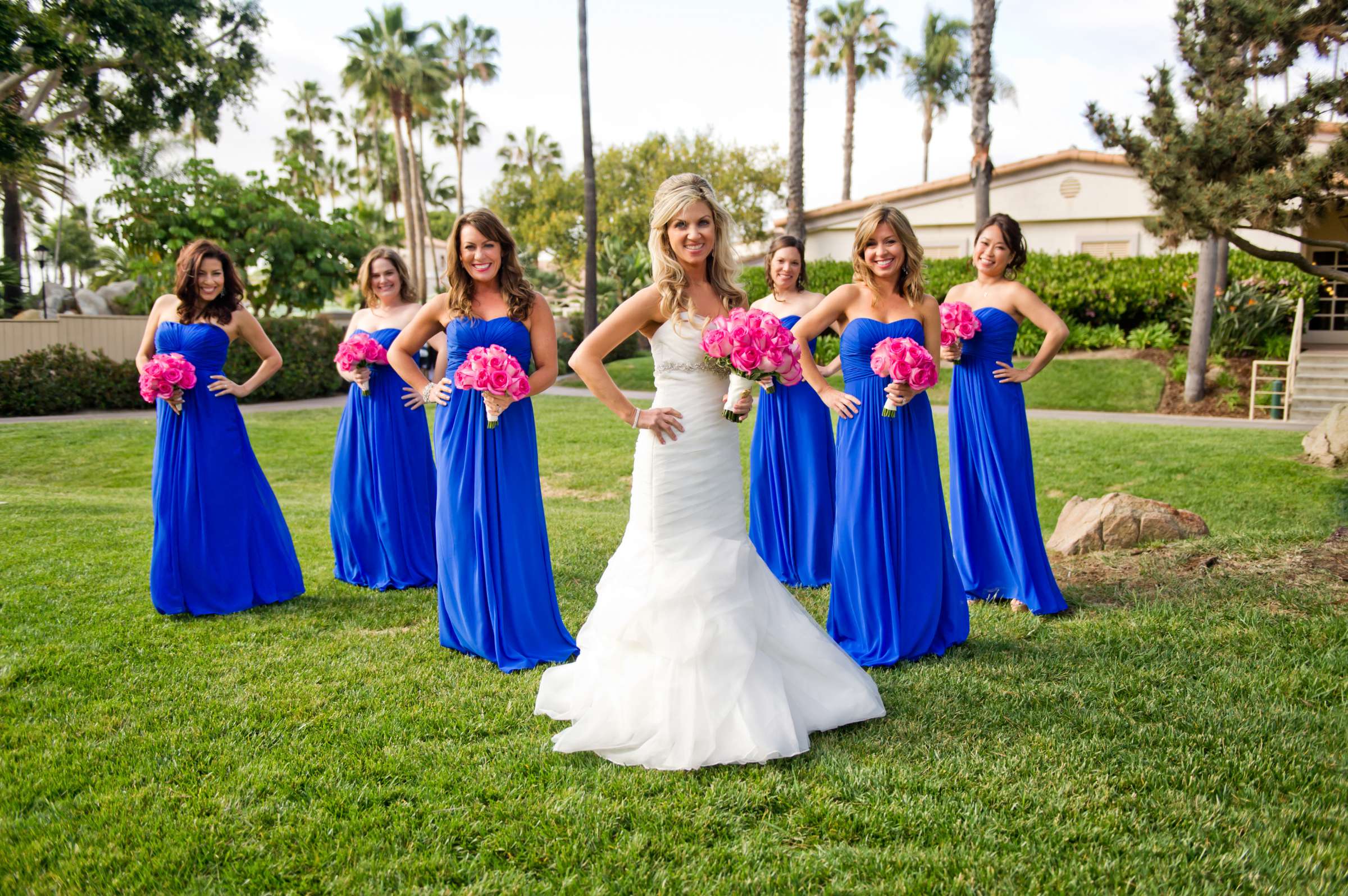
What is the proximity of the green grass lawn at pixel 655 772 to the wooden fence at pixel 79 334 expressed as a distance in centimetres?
1714

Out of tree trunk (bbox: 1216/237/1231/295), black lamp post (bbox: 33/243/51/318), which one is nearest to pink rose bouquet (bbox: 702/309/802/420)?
tree trunk (bbox: 1216/237/1231/295)

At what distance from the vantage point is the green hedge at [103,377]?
19203 millimetres

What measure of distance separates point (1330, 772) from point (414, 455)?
6.24 m

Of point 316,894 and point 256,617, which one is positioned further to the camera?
point 256,617

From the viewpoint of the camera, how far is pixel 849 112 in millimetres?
47000

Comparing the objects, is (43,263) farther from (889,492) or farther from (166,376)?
(889,492)

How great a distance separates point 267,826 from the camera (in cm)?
345

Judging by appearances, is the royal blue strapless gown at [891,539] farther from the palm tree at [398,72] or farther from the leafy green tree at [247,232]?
the palm tree at [398,72]

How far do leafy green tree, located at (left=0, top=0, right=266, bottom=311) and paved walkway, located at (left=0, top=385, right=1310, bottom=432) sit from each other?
4791 mm

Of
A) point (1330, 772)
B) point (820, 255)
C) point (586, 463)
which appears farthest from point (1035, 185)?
point (1330, 772)

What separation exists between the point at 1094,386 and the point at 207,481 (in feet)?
61.6

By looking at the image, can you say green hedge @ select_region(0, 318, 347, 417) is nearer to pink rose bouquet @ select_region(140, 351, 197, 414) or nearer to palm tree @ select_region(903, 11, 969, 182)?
pink rose bouquet @ select_region(140, 351, 197, 414)

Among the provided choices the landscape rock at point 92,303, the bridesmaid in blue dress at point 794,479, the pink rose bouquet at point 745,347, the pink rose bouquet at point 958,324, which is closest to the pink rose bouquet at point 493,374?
the pink rose bouquet at point 745,347

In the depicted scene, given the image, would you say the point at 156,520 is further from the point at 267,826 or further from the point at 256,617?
the point at 267,826
